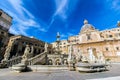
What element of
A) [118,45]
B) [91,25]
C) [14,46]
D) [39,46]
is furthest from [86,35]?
[14,46]

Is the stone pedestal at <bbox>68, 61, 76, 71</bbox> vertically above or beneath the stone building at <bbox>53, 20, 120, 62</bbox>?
beneath

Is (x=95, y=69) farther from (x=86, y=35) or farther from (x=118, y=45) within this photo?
(x=86, y=35)

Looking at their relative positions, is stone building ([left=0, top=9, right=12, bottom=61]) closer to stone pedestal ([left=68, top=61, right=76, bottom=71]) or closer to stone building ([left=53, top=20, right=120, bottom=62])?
stone building ([left=53, top=20, right=120, bottom=62])

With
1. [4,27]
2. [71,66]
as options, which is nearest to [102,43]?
[71,66]

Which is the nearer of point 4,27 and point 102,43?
point 4,27

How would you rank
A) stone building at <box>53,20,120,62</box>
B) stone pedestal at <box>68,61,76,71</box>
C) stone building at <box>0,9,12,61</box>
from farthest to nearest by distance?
stone building at <box>53,20,120,62</box> → stone building at <box>0,9,12,61</box> → stone pedestal at <box>68,61,76,71</box>

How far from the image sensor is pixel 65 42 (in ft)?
182

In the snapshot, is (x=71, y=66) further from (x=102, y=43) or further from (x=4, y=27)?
(x=4, y=27)

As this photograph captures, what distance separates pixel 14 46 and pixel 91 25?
38.6m

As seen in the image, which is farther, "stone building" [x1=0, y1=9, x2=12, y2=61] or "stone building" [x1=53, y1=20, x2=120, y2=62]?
"stone building" [x1=53, y1=20, x2=120, y2=62]

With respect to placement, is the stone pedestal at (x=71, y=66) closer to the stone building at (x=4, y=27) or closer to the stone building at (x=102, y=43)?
the stone building at (x=102, y=43)

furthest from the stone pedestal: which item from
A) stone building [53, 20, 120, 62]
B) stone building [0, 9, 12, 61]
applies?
stone building [0, 9, 12, 61]

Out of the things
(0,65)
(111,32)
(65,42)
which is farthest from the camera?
(65,42)

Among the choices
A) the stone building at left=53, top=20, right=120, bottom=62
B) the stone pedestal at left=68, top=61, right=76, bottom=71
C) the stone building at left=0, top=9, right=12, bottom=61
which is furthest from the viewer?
Result: the stone building at left=53, top=20, right=120, bottom=62
